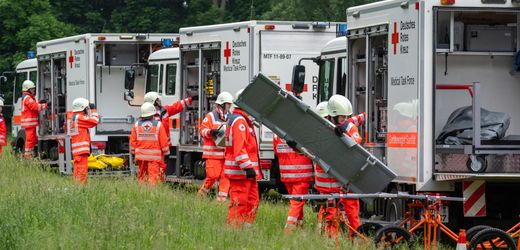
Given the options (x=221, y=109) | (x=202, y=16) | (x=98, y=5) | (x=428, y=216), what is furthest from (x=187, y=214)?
(x=98, y=5)

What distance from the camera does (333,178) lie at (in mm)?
14094

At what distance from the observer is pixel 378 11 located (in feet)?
50.8

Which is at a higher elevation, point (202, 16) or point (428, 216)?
point (202, 16)

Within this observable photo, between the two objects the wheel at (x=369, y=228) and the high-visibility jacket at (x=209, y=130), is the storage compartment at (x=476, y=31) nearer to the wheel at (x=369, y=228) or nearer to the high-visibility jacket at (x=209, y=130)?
the wheel at (x=369, y=228)

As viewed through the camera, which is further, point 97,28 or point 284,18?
point 97,28

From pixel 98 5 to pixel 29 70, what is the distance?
1052 inches

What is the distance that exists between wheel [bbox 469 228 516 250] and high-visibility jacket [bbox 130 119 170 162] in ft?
27.3

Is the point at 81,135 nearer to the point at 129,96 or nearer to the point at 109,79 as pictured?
the point at 129,96

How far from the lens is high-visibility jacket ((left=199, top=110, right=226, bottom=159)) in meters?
18.6

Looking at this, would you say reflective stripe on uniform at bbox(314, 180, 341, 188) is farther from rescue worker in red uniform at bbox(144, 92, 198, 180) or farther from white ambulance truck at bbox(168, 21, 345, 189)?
rescue worker in red uniform at bbox(144, 92, 198, 180)

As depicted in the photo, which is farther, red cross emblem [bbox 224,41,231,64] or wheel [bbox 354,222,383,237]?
red cross emblem [bbox 224,41,231,64]

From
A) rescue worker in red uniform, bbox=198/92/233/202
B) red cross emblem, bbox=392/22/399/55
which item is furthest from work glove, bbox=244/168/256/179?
rescue worker in red uniform, bbox=198/92/233/202

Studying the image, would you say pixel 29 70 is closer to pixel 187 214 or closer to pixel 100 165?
pixel 100 165

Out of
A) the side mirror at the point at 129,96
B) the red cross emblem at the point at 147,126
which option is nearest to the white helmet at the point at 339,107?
the red cross emblem at the point at 147,126
